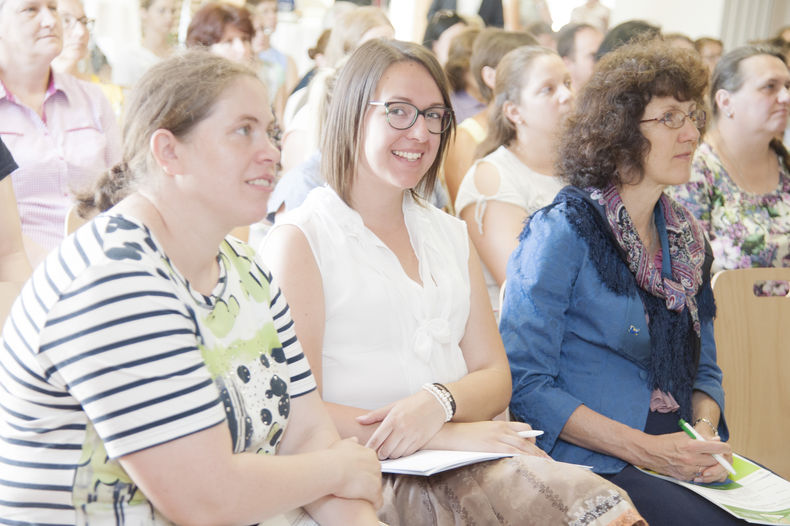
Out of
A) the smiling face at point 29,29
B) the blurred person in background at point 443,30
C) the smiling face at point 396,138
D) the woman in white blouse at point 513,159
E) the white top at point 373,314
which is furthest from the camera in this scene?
the blurred person in background at point 443,30

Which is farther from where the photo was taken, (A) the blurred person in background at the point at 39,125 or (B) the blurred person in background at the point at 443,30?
(B) the blurred person in background at the point at 443,30

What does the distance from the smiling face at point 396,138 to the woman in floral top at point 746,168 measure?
4.90 ft

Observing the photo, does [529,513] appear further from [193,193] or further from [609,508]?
[193,193]

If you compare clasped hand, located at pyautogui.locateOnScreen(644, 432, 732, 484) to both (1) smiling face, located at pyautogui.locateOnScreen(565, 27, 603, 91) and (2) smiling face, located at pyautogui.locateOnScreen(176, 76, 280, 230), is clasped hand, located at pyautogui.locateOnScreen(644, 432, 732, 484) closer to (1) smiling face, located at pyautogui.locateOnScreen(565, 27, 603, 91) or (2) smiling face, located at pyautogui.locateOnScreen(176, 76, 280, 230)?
(2) smiling face, located at pyautogui.locateOnScreen(176, 76, 280, 230)

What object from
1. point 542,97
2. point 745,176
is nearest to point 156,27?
point 542,97

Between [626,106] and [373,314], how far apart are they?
85 centimetres

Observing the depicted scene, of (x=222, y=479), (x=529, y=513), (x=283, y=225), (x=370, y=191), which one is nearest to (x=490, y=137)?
(x=370, y=191)

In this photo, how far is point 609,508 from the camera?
1301mm

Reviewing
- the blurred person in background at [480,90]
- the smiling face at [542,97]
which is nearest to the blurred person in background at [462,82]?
the blurred person in background at [480,90]

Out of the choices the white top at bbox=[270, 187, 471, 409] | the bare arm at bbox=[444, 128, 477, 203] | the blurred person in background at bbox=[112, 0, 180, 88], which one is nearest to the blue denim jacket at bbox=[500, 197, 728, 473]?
the white top at bbox=[270, 187, 471, 409]

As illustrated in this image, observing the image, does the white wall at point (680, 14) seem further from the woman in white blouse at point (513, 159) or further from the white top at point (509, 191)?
the white top at point (509, 191)

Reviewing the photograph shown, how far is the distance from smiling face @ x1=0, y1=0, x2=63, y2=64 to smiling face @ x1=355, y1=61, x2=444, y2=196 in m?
1.43

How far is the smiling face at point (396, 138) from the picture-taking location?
1.72m

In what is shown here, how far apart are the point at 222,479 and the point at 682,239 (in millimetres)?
1366
